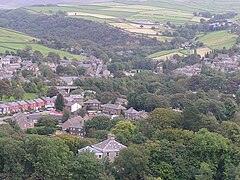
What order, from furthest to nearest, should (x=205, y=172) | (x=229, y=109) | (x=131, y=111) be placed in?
1. (x=131, y=111)
2. (x=229, y=109)
3. (x=205, y=172)

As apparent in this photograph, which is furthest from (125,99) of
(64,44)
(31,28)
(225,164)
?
(31,28)

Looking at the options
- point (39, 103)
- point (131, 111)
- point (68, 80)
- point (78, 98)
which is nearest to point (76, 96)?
point (78, 98)

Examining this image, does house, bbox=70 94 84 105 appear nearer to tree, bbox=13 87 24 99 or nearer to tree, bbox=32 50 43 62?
tree, bbox=13 87 24 99

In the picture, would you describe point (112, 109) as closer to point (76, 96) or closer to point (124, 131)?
point (76, 96)

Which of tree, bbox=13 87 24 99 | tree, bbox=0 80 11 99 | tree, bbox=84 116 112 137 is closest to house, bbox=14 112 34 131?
tree, bbox=84 116 112 137

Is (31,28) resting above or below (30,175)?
below

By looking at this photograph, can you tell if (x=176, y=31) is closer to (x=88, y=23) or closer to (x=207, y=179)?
(x=88, y=23)

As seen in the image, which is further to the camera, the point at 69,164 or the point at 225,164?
the point at 225,164
